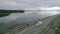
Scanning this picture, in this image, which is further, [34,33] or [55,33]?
[55,33]

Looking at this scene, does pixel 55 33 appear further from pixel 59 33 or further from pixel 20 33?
pixel 20 33

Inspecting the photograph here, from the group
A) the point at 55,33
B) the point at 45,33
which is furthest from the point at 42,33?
the point at 55,33

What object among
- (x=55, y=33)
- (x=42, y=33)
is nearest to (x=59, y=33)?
(x=55, y=33)

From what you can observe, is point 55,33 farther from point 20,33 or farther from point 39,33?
point 20,33

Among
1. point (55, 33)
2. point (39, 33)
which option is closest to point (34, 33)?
point (39, 33)

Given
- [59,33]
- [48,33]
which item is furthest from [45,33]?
[59,33]

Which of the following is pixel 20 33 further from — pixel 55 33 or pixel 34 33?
pixel 55 33

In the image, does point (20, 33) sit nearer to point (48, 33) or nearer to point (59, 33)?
point (48, 33)
